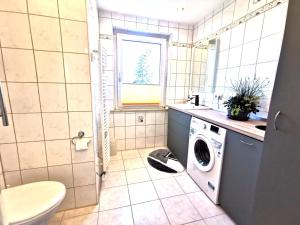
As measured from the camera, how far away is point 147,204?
1.54 metres

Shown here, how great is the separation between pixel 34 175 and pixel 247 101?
2.07 m

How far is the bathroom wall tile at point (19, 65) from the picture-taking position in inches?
43.2

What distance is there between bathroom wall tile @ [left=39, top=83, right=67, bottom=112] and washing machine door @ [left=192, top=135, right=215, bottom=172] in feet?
4.54

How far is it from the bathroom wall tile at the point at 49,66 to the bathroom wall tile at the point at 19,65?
0.04m

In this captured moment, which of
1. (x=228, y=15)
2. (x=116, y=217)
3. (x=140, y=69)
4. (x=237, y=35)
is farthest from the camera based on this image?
(x=140, y=69)

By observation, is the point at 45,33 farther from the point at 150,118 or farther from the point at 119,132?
the point at 150,118

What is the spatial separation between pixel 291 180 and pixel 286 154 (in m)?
0.12

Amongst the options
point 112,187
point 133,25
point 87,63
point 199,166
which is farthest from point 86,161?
point 133,25

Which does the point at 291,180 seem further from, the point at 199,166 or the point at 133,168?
the point at 133,168

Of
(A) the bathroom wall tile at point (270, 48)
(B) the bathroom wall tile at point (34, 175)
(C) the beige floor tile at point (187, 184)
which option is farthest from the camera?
(C) the beige floor tile at point (187, 184)

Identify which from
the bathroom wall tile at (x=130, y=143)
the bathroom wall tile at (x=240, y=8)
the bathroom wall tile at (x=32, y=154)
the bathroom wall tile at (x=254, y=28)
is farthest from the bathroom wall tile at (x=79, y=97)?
the bathroom wall tile at (x=240, y=8)

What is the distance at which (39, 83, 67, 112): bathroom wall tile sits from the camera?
120 centimetres

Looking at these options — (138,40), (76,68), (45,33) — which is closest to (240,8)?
(138,40)

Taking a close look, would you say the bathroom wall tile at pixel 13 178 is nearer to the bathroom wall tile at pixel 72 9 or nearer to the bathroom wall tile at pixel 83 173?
the bathroom wall tile at pixel 83 173
